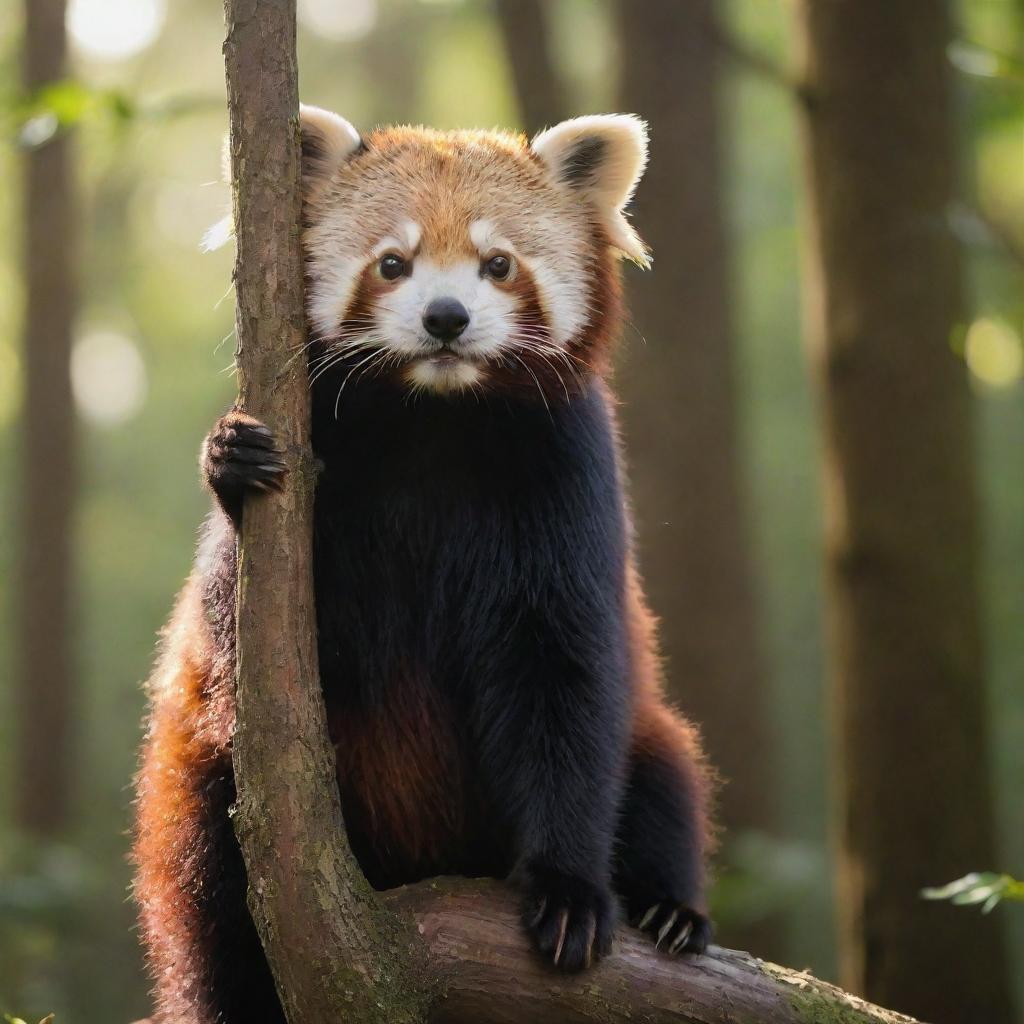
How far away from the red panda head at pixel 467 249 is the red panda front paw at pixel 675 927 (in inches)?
62.1

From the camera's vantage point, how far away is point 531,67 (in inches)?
325

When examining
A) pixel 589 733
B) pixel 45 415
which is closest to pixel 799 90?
pixel 589 733

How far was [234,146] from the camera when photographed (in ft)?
10.2

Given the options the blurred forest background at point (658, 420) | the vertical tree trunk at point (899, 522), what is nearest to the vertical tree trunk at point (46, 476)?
the blurred forest background at point (658, 420)

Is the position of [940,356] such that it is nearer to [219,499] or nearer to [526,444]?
[526,444]

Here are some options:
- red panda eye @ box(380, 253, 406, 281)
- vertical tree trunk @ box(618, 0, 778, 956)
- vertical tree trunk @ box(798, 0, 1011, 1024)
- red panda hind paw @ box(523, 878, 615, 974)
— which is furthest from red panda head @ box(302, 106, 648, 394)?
vertical tree trunk @ box(618, 0, 778, 956)

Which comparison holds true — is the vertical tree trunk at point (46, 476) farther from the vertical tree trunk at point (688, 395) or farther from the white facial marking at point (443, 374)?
the white facial marking at point (443, 374)

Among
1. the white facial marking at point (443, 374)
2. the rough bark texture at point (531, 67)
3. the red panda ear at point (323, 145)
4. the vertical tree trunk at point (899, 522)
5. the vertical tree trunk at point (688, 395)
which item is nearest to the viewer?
the white facial marking at point (443, 374)

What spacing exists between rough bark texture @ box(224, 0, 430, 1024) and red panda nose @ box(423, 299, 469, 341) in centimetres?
38

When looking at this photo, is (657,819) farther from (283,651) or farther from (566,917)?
(283,651)

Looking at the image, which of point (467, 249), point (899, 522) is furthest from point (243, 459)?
point (899, 522)

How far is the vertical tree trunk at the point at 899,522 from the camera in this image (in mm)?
5801

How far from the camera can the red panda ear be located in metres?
3.85

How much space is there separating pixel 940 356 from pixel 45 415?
26.4 ft
